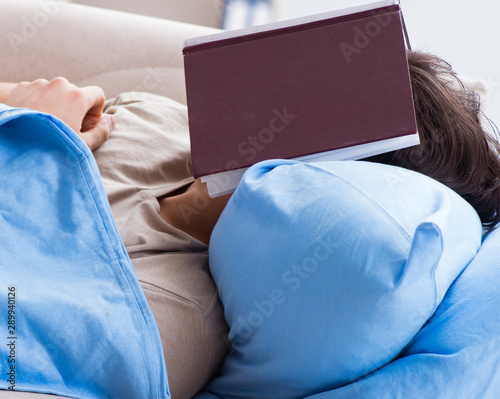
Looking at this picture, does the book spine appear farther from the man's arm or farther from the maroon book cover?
the man's arm

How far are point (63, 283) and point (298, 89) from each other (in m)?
0.36

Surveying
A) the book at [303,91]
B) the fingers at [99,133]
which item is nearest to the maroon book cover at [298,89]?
the book at [303,91]

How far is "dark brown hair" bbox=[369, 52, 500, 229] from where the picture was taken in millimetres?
669

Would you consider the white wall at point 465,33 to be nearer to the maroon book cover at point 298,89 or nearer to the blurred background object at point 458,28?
the blurred background object at point 458,28

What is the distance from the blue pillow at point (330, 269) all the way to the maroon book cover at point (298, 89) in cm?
8

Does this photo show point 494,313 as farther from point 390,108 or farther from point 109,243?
point 109,243

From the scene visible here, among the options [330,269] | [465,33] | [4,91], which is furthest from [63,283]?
[465,33]

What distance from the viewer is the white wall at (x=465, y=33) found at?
178cm

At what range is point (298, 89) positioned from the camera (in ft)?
2.06

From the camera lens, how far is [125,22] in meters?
1.30

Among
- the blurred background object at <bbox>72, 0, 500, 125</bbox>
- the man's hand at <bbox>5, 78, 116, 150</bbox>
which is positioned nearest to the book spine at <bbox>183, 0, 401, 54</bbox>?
the man's hand at <bbox>5, 78, 116, 150</bbox>

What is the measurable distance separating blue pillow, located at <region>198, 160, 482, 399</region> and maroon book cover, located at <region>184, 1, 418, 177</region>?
0.26ft

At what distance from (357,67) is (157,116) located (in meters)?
0.50

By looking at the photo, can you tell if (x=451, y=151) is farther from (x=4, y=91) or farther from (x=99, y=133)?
(x=4, y=91)
